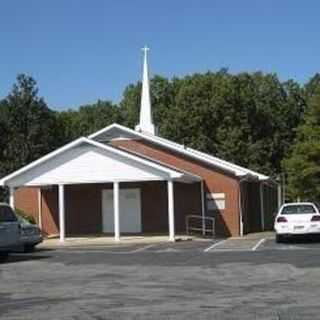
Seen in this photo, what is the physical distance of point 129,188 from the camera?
4022 centimetres

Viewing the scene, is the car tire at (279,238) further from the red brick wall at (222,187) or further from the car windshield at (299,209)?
the red brick wall at (222,187)

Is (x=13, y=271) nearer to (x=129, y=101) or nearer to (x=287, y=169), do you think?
(x=287, y=169)

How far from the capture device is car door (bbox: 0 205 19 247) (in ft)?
81.4

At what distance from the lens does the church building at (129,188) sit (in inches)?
1433

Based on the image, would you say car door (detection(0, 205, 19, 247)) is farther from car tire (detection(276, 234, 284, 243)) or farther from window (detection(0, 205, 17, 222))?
car tire (detection(276, 234, 284, 243))

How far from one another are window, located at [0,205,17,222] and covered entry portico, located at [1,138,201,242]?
31.1 feet

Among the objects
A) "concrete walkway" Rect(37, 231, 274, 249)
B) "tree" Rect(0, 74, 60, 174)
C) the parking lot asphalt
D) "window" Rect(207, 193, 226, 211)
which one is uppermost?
"tree" Rect(0, 74, 60, 174)

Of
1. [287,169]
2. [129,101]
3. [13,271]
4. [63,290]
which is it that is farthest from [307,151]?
[129,101]

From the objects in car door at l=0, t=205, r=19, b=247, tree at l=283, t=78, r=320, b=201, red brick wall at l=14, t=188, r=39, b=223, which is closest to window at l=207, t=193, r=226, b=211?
tree at l=283, t=78, r=320, b=201

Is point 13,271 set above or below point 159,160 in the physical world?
below

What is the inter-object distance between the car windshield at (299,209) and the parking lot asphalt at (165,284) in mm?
3870

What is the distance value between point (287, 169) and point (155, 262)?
2330cm

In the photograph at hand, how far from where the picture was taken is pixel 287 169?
4512 centimetres

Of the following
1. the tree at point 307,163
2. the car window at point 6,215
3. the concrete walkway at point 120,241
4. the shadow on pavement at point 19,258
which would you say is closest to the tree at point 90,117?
the tree at point 307,163
